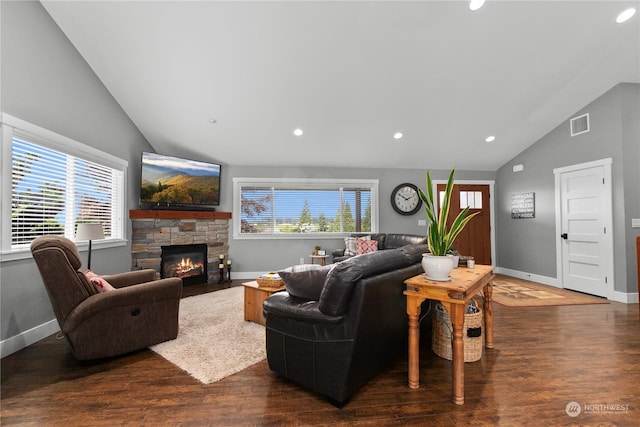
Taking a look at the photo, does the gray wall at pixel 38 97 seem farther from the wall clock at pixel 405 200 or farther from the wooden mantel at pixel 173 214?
the wall clock at pixel 405 200

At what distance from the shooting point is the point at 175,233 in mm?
4863

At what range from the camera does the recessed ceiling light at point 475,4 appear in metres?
2.76

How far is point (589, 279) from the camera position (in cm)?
440

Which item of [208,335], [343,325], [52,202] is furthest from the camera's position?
[52,202]

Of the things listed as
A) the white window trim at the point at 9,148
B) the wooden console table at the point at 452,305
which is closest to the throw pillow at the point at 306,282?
the wooden console table at the point at 452,305

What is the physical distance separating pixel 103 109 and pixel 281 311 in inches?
152

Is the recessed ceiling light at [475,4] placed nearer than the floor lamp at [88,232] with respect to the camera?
Yes

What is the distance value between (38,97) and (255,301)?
3.03 meters

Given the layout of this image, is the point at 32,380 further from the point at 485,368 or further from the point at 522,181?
the point at 522,181

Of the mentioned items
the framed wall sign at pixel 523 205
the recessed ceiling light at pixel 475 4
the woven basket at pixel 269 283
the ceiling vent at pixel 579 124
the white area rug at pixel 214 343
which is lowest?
the white area rug at pixel 214 343

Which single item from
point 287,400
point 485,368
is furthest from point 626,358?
point 287,400

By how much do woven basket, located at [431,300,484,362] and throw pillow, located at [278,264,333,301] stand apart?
1178 millimetres

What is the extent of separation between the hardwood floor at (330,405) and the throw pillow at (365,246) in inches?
105

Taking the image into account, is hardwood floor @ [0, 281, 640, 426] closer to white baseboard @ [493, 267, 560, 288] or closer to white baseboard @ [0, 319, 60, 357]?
white baseboard @ [0, 319, 60, 357]
